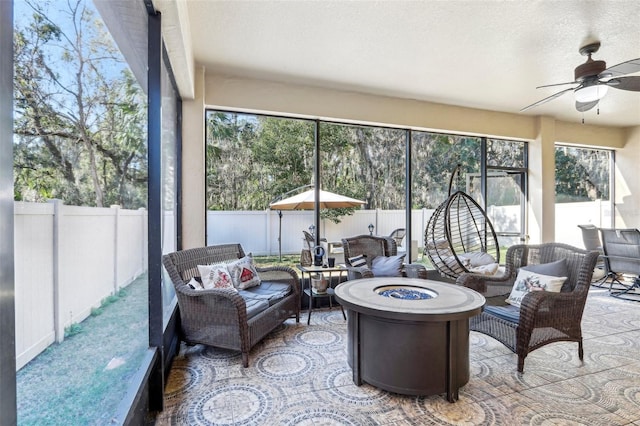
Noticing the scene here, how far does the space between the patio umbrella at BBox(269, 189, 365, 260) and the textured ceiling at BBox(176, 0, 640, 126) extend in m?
1.47

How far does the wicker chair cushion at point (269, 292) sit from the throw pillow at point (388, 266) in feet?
3.87

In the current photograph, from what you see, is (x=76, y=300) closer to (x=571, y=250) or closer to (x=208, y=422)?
(x=208, y=422)

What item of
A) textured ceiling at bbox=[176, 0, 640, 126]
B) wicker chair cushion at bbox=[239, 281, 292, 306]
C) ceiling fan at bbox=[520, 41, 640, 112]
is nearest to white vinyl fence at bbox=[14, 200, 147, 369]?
wicker chair cushion at bbox=[239, 281, 292, 306]

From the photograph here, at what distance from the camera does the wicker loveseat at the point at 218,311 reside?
8.97ft

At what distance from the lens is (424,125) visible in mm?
5066

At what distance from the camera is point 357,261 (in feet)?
13.9

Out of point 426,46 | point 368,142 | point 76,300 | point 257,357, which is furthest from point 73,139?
point 368,142

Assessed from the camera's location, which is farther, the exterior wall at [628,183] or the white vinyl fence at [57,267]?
the exterior wall at [628,183]

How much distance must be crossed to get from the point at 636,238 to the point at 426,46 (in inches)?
174

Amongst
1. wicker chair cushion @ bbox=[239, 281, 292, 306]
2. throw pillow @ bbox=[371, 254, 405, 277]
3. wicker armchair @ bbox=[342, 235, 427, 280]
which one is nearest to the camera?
wicker chair cushion @ bbox=[239, 281, 292, 306]

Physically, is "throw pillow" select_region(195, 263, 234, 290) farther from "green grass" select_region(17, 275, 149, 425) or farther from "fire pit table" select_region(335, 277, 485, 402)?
"fire pit table" select_region(335, 277, 485, 402)

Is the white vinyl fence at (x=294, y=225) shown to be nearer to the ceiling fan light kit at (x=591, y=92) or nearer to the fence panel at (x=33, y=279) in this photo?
the ceiling fan light kit at (x=591, y=92)

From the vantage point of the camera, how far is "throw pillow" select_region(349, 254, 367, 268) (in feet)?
13.8

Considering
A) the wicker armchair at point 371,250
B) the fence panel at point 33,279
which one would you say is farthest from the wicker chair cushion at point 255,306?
the fence panel at point 33,279
